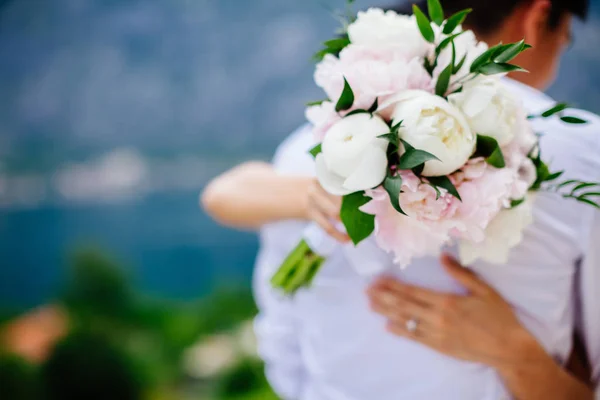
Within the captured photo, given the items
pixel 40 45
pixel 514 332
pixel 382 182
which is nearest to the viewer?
pixel 382 182

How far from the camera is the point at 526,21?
3.06 feet

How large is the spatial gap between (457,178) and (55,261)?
8.01ft

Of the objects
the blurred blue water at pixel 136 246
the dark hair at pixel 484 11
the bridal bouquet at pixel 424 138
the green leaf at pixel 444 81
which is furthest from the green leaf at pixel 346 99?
the blurred blue water at pixel 136 246

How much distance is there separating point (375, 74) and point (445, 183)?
0.51ft

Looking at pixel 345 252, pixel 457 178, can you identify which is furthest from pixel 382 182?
pixel 345 252

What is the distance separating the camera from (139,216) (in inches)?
109

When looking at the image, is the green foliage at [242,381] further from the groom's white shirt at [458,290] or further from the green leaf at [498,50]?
the green leaf at [498,50]

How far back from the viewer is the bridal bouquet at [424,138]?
65cm

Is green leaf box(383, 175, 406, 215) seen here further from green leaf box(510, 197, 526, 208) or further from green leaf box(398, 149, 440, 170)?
green leaf box(510, 197, 526, 208)

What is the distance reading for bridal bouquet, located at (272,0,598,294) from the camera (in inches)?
25.5

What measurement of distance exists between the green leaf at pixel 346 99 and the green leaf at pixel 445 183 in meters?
0.13

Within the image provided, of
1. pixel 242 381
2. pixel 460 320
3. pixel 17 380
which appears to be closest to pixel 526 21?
pixel 460 320

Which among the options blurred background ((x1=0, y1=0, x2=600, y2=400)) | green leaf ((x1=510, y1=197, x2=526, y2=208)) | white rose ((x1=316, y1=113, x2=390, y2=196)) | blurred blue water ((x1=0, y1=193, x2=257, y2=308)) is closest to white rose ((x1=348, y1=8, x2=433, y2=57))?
white rose ((x1=316, y1=113, x2=390, y2=196))

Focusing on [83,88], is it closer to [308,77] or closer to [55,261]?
[55,261]
